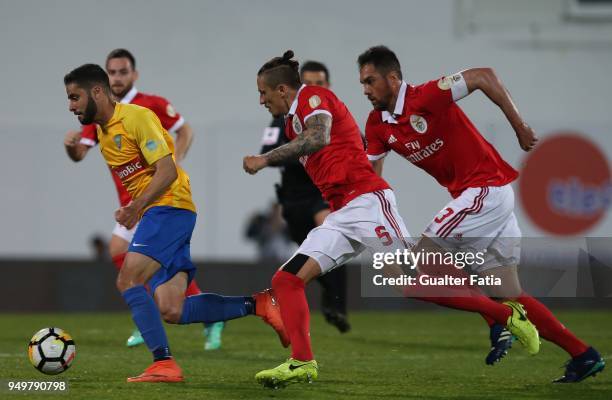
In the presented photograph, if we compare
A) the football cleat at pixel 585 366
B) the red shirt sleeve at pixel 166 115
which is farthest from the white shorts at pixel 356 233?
the red shirt sleeve at pixel 166 115

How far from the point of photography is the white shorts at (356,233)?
6.15 m

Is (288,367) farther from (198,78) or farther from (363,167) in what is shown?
(198,78)

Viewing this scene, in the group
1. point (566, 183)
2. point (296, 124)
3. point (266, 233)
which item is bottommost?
point (266, 233)

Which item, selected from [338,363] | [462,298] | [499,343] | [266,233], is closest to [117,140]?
[462,298]

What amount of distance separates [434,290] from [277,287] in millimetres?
906

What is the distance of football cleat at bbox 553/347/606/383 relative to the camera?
6.35 meters

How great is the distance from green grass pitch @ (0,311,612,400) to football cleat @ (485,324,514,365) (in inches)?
5.9

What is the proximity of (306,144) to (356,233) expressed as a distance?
601 mm

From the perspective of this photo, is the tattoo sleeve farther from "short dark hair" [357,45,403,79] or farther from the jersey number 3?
the jersey number 3

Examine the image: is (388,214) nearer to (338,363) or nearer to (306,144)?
(306,144)

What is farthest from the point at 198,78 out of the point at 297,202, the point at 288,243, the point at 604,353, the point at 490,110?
the point at 604,353

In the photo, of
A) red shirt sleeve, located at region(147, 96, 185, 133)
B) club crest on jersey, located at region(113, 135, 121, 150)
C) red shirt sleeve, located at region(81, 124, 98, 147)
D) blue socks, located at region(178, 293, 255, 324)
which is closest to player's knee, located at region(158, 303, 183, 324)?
blue socks, located at region(178, 293, 255, 324)

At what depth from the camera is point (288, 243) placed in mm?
16062

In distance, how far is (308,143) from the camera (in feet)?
19.5
